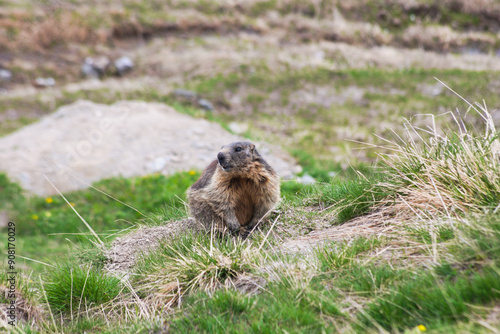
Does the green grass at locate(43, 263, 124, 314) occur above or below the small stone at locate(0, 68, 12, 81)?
above

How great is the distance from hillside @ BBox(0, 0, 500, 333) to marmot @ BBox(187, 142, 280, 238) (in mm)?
239

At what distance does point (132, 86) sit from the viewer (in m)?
20.5

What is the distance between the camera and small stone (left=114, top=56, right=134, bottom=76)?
22.0 meters

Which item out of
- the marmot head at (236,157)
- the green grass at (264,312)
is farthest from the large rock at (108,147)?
the green grass at (264,312)

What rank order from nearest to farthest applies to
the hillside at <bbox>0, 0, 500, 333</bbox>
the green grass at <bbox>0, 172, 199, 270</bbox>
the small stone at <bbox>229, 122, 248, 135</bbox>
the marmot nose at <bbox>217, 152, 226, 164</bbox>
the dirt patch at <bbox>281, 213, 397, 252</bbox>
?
the hillside at <bbox>0, 0, 500, 333</bbox>, the dirt patch at <bbox>281, 213, 397, 252</bbox>, the marmot nose at <bbox>217, 152, 226, 164</bbox>, the green grass at <bbox>0, 172, 199, 270</bbox>, the small stone at <bbox>229, 122, 248, 135</bbox>

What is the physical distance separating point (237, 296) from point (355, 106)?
53.4 ft

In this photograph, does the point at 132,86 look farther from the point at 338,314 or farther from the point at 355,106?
the point at 338,314

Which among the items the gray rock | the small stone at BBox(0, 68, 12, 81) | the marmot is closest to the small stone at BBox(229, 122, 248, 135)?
the gray rock

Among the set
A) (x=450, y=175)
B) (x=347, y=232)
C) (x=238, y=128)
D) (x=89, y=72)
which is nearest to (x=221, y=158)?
(x=347, y=232)

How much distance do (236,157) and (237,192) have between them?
0.49 meters

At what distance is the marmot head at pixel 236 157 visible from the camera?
5539 mm

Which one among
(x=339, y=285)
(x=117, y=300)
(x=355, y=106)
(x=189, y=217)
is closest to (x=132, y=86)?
(x=355, y=106)

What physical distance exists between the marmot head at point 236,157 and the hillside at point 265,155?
0.86 m

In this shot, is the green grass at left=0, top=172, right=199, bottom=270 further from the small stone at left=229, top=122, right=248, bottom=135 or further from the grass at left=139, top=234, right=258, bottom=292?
the grass at left=139, top=234, right=258, bottom=292
